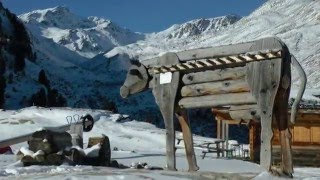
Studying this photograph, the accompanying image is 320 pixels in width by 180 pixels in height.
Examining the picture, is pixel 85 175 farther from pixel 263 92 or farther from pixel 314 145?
pixel 314 145

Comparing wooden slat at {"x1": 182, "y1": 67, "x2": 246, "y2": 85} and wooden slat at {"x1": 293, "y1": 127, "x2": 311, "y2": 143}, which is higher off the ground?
wooden slat at {"x1": 182, "y1": 67, "x2": 246, "y2": 85}

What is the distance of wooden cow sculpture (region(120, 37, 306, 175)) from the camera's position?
8594mm

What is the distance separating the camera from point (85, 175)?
8.74 m

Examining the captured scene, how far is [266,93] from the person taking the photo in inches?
338

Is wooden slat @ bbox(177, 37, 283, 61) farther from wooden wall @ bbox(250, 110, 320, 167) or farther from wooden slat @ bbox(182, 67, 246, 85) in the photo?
wooden wall @ bbox(250, 110, 320, 167)

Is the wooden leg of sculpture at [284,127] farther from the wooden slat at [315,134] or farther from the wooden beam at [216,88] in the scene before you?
the wooden slat at [315,134]

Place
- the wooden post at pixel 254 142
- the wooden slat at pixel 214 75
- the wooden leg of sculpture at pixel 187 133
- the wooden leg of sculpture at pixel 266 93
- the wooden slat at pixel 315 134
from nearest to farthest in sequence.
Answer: the wooden leg of sculpture at pixel 266 93 < the wooden slat at pixel 214 75 < the wooden leg of sculpture at pixel 187 133 < the wooden slat at pixel 315 134 < the wooden post at pixel 254 142

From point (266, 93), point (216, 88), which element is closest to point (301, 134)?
point (216, 88)

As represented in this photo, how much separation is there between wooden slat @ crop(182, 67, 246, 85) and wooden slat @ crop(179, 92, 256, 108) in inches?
10.2

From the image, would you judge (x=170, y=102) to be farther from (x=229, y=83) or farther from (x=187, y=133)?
(x=229, y=83)

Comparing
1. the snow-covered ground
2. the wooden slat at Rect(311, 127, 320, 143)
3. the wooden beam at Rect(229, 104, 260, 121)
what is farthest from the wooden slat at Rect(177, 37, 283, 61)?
the wooden slat at Rect(311, 127, 320, 143)

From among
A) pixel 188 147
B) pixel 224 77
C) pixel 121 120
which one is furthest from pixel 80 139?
pixel 121 120

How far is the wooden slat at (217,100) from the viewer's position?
890 cm

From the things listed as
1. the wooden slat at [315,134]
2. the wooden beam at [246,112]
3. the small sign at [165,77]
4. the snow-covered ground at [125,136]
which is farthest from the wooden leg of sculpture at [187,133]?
the wooden slat at [315,134]
